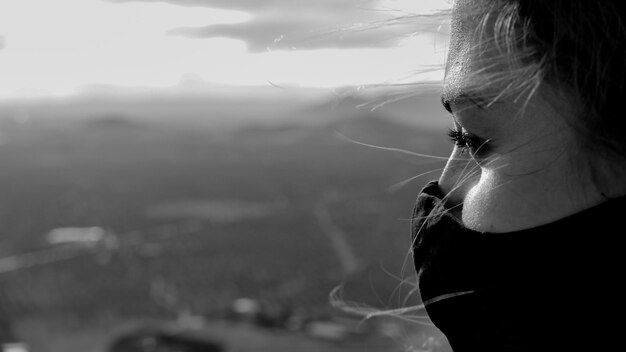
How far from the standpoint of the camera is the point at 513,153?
930 mm

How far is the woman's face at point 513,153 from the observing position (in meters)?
0.91

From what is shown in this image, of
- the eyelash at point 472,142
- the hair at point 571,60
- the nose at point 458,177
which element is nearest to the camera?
the hair at point 571,60

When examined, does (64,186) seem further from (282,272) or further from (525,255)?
(525,255)

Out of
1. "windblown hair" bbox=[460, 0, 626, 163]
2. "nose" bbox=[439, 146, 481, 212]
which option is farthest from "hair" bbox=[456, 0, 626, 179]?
"nose" bbox=[439, 146, 481, 212]

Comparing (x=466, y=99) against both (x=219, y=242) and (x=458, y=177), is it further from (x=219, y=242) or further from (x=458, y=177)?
(x=219, y=242)

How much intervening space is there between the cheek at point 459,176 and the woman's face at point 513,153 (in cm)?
8

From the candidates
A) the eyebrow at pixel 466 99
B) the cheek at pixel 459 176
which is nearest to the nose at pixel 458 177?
the cheek at pixel 459 176

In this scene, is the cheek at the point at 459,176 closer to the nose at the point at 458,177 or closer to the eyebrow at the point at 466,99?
the nose at the point at 458,177

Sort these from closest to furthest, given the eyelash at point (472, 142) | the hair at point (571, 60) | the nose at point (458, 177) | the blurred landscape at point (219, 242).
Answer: the hair at point (571, 60) → the eyelash at point (472, 142) → the nose at point (458, 177) → the blurred landscape at point (219, 242)

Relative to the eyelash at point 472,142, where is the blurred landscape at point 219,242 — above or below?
below

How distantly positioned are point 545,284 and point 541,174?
0.41 feet

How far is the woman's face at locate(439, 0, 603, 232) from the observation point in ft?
2.97

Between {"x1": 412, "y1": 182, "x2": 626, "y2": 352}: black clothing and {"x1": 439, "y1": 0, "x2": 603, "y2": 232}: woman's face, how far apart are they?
0.02 meters

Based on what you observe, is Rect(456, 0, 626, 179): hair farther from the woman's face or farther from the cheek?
the cheek
